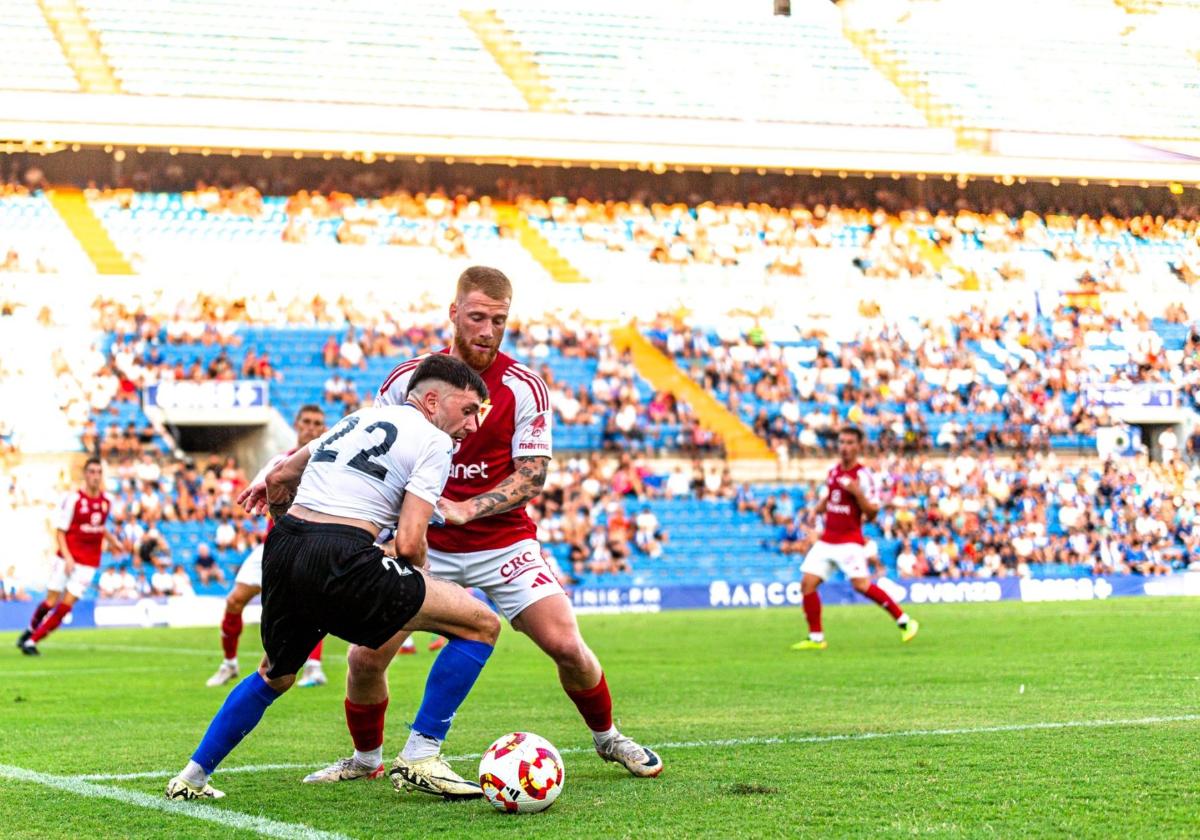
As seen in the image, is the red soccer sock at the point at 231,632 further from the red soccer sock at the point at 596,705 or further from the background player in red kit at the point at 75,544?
the red soccer sock at the point at 596,705

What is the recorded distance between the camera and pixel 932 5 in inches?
1884

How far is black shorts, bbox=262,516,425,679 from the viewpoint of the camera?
6406 mm

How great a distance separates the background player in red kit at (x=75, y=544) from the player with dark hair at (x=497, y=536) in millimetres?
11975

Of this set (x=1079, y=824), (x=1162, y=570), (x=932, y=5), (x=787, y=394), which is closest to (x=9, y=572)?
(x=787, y=394)

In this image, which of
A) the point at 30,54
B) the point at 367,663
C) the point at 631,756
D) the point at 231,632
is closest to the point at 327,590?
the point at 367,663

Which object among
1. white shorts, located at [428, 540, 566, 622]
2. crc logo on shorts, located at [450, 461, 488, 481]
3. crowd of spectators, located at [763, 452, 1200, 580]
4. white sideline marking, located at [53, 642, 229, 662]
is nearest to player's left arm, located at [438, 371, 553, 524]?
crc logo on shorts, located at [450, 461, 488, 481]

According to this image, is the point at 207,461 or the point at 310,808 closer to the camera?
the point at 310,808

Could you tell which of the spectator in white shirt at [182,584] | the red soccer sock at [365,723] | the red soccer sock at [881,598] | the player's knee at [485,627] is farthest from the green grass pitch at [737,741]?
the spectator in white shirt at [182,584]

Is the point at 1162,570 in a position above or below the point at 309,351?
below

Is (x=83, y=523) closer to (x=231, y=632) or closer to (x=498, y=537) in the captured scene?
(x=231, y=632)

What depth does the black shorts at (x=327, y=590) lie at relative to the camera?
641cm

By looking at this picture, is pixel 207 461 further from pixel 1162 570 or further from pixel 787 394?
pixel 1162 570

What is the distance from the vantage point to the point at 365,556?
254 inches

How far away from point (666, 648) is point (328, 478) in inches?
466
